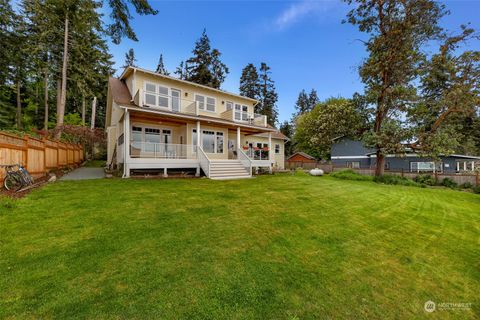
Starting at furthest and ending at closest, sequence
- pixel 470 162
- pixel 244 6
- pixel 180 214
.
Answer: pixel 470 162
pixel 244 6
pixel 180 214

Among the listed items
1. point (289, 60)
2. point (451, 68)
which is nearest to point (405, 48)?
point (451, 68)

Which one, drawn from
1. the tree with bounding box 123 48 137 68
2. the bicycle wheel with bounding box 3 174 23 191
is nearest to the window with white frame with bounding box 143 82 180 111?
the bicycle wheel with bounding box 3 174 23 191

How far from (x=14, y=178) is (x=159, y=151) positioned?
640cm

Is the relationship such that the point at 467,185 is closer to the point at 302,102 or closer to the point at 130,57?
the point at 130,57

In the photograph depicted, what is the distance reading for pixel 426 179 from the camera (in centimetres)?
1755

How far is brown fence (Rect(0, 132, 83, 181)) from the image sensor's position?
6.99 meters

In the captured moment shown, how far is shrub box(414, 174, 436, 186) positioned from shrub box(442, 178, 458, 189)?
Result: 60 centimetres

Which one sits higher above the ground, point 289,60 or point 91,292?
point 289,60

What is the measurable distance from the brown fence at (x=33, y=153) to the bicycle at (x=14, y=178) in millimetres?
164

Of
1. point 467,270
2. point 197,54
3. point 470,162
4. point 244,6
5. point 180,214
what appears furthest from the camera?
point 197,54

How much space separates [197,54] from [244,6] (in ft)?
69.0

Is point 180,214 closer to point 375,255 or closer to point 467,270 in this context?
point 375,255

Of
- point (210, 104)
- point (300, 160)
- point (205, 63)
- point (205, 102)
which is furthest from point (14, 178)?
point (300, 160)

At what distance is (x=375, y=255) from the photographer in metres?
4.14
